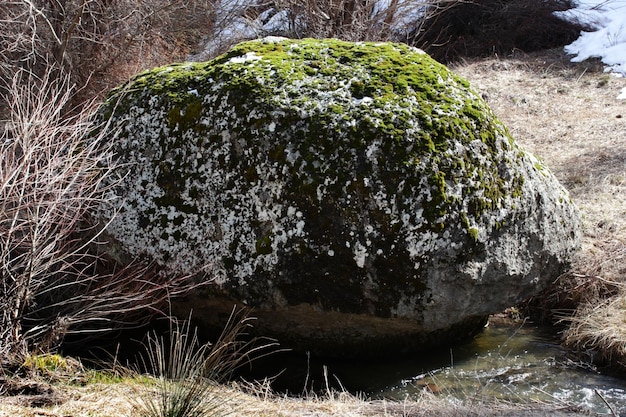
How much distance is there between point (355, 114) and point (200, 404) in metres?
2.15

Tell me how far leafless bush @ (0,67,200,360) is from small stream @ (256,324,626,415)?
1.16 m

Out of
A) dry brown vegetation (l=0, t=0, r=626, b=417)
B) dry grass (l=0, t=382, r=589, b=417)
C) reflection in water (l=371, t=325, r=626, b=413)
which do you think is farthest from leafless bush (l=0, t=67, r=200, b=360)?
reflection in water (l=371, t=325, r=626, b=413)

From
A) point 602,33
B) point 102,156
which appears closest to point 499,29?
point 602,33

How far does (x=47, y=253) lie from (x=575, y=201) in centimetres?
541

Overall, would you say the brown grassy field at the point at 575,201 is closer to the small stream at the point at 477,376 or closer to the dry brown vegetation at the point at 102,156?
the dry brown vegetation at the point at 102,156

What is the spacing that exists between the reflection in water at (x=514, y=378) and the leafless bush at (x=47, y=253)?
176cm

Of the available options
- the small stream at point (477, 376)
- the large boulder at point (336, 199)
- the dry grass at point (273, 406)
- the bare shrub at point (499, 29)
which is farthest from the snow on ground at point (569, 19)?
the dry grass at point (273, 406)

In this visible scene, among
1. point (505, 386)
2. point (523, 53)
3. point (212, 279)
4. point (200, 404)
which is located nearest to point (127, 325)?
point (212, 279)

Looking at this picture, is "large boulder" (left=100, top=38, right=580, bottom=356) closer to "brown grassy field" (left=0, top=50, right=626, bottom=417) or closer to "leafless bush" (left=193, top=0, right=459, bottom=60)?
"brown grassy field" (left=0, top=50, right=626, bottom=417)

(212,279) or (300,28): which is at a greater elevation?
(300,28)

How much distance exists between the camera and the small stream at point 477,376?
171 inches

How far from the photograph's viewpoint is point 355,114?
4535mm

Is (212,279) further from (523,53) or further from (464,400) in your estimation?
(523,53)

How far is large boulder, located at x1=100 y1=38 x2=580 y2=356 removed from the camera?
14.3 ft
